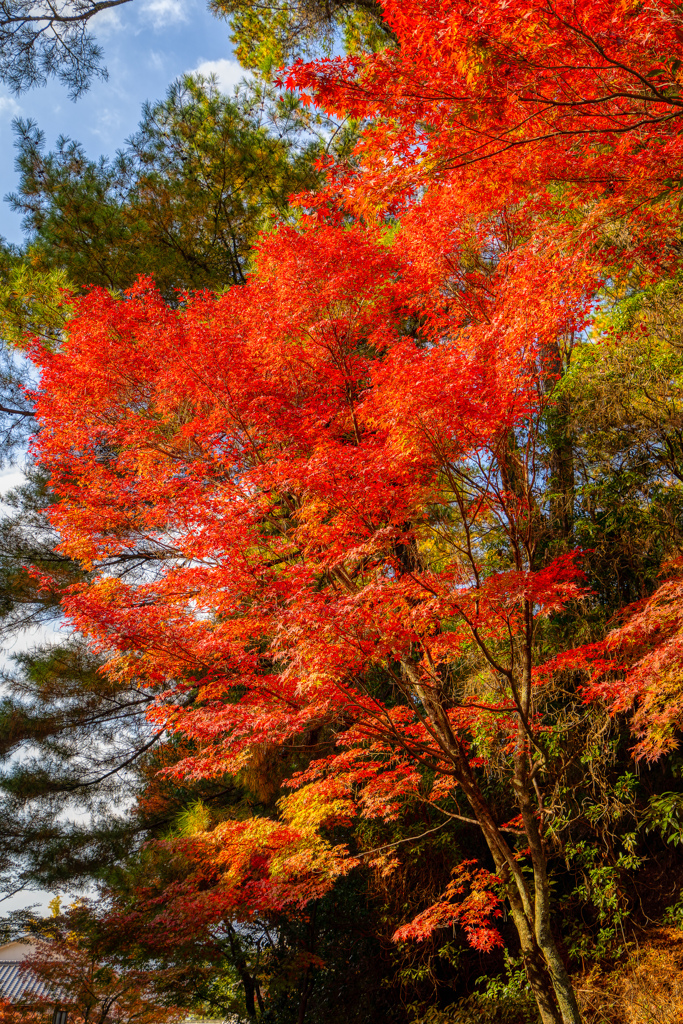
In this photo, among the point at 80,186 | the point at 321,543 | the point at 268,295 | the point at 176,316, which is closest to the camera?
the point at 321,543

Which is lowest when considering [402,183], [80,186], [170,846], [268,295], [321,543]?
[170,846]

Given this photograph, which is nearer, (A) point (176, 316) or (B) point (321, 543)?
(B) point (321, 543)

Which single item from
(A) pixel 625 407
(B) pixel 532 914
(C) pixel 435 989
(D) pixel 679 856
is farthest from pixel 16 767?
(A) pixel 625 407

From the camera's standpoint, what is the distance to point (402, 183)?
16.0 ft

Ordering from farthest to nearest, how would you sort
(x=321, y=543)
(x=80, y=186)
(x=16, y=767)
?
(x=80, y=186) → (x=16, y=767) → (x=321, y=543)

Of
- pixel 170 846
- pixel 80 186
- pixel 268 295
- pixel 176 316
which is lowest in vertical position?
pixel 170 846

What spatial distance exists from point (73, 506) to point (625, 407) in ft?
20.0

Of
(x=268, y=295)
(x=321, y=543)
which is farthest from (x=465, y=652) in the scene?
(x=268, y=295)

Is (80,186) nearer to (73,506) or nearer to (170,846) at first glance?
(73,506)

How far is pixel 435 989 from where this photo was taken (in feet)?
23.5

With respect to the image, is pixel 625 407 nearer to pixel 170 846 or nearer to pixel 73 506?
pixel 73 506

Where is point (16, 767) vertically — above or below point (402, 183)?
below

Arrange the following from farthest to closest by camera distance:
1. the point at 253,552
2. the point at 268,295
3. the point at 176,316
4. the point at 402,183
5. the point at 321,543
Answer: the point at 176,316
the point at 268,295
the point at 253,552
the point at 321,543
the point at 402,183

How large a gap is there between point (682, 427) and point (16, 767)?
29.9 feet
